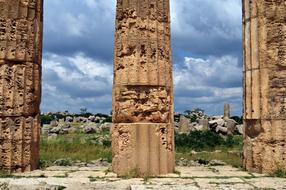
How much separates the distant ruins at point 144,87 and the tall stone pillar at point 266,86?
22mm

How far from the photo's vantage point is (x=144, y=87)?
31.1 ft

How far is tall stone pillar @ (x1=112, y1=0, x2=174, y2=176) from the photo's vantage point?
30.4ft

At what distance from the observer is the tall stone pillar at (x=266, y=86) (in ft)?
31.9

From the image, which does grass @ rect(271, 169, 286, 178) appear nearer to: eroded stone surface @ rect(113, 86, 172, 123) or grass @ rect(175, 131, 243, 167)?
eroded stone surface @ rect(113, 86, 172, 123)

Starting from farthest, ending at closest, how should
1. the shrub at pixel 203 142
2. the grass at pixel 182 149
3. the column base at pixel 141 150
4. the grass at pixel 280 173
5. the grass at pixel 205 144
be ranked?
the shrub at pixel 203 142
the grass at pixel 205 144
the grass at pixel 182 149
the grass at pixel 280 173
the column base at pixel 141 150

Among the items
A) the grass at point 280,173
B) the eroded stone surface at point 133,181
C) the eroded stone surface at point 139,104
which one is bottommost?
the eroded stone surface at point 133,181

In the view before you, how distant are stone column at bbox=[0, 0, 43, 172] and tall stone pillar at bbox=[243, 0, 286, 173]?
5.33 meters

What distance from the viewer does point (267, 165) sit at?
977 cm

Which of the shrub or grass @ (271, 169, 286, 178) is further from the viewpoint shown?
the shrub

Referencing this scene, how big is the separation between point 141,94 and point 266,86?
118 inches

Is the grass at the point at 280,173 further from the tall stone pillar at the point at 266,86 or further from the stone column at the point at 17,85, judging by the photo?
the stone column at the point at 17,85

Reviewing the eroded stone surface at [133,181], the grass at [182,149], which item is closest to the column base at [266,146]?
the eroded stone surface at [133,181]

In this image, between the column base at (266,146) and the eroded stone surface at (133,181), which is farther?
the column base at (266,146)

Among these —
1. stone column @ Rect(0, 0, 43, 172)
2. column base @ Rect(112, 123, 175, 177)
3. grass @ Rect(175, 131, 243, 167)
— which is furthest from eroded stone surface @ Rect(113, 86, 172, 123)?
grass @ Rect(175, 131, 243, 167)
